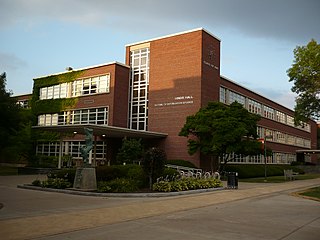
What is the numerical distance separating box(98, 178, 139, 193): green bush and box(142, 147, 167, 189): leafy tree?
0.93 m

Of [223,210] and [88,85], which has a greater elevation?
[88,85]

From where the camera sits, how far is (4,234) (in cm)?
811

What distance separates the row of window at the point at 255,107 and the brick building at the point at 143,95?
0.15m

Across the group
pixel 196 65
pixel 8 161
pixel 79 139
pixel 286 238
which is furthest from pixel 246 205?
pixel 8 161

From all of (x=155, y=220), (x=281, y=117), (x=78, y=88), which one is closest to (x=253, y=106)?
(x=281, y=117)

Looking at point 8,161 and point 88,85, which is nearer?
point 88,85

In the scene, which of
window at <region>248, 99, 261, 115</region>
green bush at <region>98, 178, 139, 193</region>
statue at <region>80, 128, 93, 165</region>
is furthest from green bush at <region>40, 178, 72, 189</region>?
window at <region>248, 99, 261, 115</region>

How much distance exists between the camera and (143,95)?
1722 inches

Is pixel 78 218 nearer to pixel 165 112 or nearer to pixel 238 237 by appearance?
pixel 238 237

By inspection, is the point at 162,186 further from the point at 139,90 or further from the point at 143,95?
the point at 139,90

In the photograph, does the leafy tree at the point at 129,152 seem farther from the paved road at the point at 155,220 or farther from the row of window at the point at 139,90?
the paved road at the point at 155,220

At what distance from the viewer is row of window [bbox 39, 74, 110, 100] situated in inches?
1750

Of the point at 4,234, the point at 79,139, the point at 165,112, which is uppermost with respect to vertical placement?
the point at 165,112

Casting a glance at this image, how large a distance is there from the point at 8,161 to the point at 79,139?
16473 mm
